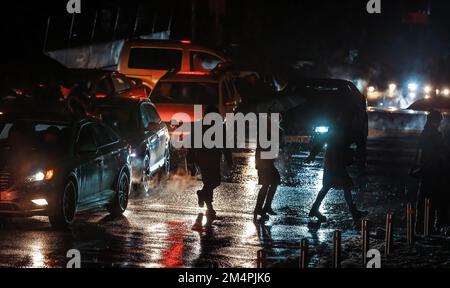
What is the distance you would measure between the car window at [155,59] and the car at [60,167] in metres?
13.2

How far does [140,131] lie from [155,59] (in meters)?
11.2

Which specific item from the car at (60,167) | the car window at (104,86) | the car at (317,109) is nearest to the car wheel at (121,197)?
the car at (60,167)

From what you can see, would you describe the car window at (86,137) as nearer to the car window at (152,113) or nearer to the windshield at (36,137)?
the windshield at (36,137)

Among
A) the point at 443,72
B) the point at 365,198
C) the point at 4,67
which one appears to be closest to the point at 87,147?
the point at 365,198

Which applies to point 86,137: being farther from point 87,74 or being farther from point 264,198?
point 87,74

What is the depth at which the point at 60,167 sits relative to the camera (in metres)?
13.2

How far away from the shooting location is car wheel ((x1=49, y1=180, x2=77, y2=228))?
13148 mm

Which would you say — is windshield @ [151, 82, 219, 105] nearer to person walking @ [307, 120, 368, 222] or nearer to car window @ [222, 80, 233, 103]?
car window @ [222, 80, 233, 103]

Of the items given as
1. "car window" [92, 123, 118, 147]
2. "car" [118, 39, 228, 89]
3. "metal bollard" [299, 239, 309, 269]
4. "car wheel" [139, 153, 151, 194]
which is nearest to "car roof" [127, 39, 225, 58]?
"car" [118, 39, 228, 89]

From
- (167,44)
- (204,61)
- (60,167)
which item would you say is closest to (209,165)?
(60,167)

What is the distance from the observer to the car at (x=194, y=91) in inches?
907

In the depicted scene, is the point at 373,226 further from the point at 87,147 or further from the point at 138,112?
the point at 138,112

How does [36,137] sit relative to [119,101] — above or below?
below

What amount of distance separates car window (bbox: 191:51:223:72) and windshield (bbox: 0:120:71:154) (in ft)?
48.9
